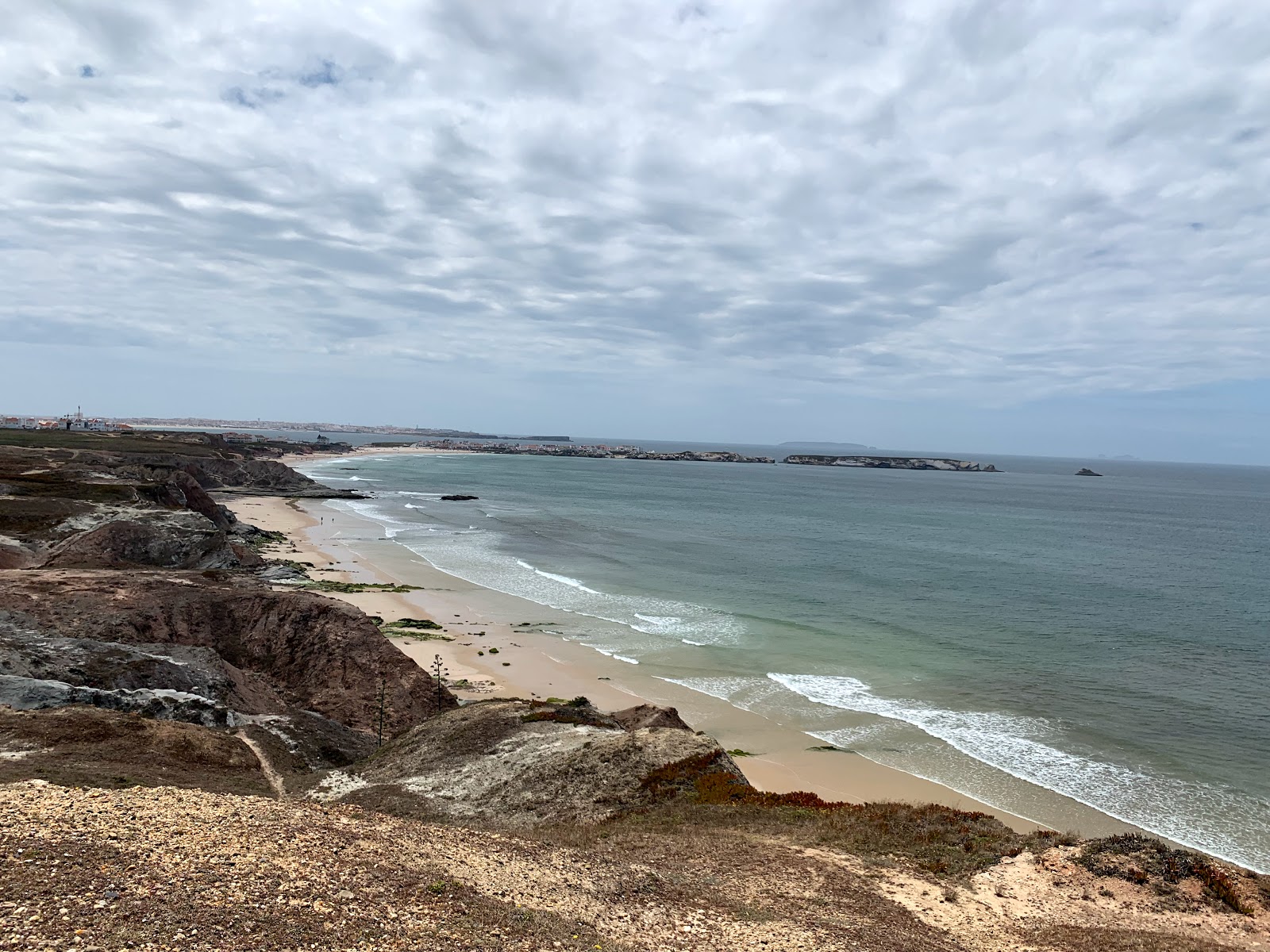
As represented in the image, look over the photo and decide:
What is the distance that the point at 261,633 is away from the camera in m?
A: 27.9

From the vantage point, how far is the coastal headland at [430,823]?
1018 cm

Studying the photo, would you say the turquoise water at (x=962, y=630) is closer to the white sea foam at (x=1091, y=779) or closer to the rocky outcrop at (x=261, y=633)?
the white sea foam at (x=1091, y=779)

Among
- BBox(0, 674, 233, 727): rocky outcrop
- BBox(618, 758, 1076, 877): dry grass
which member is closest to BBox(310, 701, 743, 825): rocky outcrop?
BBox(618, 758, 1076, 877): dry grass

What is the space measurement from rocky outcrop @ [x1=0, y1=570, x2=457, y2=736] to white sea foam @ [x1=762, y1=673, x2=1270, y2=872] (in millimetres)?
17172

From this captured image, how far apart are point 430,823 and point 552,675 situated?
20.5 metres

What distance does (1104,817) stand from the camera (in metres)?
22.8

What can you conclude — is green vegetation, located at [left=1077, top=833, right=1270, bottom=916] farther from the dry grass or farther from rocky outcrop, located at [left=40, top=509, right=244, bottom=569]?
rocky outcrop, located at [left=40, top=509, right=244, bottom=569]

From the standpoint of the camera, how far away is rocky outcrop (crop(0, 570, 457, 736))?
2461 centimetres

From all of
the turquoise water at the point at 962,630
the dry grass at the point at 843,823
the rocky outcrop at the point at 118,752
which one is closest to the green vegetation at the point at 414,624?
the turquoise water at the point at 962,630

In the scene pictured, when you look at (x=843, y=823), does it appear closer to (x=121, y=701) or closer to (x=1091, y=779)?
(x=1091, y=779)

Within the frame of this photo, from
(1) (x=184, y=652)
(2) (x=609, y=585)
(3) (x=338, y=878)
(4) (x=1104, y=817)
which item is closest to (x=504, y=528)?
(2) (x=609, y=585)

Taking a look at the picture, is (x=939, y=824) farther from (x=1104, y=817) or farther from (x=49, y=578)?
(x=49, y=578)

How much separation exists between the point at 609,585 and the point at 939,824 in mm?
41641

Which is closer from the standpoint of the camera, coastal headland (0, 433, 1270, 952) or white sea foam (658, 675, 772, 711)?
coastal headland (0, 433, 1270, 952)
